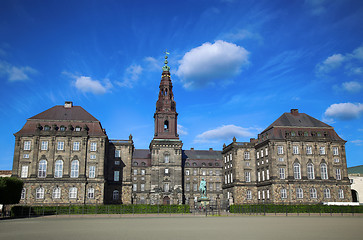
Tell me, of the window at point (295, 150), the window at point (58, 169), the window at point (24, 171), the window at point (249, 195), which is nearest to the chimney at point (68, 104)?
the window at point (58, 169)

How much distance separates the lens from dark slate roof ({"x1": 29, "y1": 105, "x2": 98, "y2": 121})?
67.6 meters

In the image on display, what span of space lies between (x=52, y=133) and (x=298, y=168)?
50.5 m

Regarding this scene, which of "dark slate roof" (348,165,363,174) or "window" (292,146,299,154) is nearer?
"window" (292,146,299,154)

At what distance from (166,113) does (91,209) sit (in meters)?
38.7

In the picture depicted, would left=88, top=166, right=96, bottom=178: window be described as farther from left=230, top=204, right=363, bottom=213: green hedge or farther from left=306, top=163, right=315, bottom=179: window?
left=306, top=163, right=315, bottom=179: window

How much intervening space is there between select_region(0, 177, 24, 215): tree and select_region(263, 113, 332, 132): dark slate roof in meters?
50.7

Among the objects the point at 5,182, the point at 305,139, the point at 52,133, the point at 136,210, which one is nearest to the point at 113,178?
the point at 52,133

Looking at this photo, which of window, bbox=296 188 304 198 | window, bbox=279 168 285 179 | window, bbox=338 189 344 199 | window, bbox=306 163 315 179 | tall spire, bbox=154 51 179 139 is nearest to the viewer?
window, bbox=296 188 304 198

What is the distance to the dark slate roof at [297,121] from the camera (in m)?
71.7

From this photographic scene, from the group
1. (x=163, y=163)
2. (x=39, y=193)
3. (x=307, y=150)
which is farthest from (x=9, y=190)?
(x=307, y=150)

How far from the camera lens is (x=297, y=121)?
72.7 metres

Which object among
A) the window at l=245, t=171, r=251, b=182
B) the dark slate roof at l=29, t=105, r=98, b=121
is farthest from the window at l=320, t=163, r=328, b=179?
the dark slate roof at l=29, t=105, r=98, b=121

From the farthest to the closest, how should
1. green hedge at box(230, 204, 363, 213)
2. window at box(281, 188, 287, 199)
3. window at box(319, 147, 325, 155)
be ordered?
window at box(319, 147, 325, 155), window at box(281, 188, 287, 199), green hedge at box(230, 204, 363, 213)

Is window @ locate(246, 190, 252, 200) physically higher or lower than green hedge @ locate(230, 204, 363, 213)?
higher
